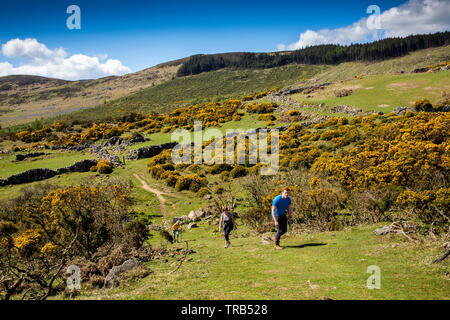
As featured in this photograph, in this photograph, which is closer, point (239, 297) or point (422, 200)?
point (239, 297)

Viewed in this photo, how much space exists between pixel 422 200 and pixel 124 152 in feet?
136

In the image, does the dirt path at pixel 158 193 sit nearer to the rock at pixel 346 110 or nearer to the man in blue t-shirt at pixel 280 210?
the man in blue t-shirt at pixel 280 210

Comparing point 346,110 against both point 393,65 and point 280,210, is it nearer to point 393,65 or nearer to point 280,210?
point 280,210

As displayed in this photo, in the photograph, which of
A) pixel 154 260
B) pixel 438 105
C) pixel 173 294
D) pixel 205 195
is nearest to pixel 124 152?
pixel 205 195

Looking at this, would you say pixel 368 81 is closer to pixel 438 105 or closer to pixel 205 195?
pixel 438 105

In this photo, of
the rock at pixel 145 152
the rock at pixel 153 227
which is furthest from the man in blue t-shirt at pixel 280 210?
the rock at pixel 145 152

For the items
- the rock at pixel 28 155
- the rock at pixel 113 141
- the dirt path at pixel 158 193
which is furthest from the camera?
the rock at pixel 113 141

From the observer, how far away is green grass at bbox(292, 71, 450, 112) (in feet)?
123

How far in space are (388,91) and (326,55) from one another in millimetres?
102113

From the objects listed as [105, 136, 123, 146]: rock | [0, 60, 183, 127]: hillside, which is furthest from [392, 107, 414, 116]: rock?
[0, 60, 183, 127]: hillside

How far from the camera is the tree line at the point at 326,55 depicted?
326 feet

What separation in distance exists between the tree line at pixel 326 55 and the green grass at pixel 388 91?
231 feet

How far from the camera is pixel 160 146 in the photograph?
42531 millimetres

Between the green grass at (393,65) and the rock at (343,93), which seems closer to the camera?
the rock at (343,93)
